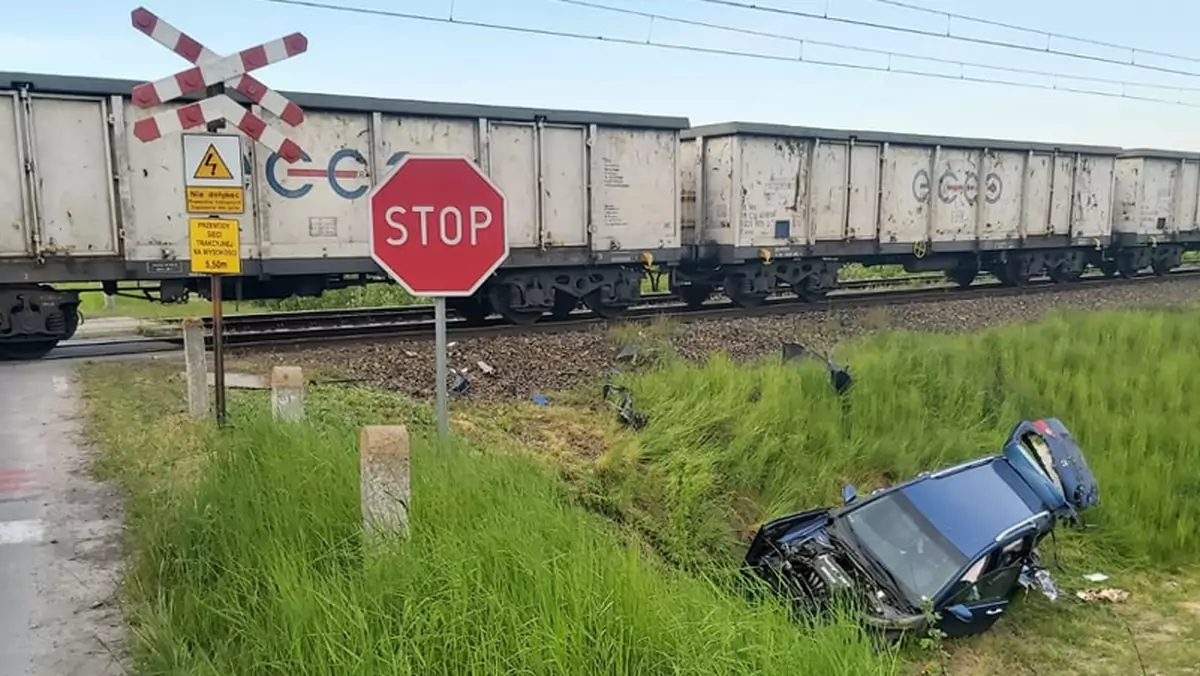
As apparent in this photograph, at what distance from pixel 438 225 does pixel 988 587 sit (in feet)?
12.5

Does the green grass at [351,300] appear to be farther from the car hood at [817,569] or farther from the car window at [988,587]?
the car window at [988,587]

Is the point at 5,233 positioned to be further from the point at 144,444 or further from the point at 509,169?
the point at 509,169

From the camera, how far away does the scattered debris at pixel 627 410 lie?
26.0 ft

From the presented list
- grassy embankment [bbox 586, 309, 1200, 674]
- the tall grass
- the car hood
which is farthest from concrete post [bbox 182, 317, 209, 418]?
the car hood

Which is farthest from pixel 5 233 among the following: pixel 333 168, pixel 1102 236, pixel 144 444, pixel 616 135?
pixel 1102 236

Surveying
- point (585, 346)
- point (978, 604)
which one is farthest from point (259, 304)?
point (978, 604)

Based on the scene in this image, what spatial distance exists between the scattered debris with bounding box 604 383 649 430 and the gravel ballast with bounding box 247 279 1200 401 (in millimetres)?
711

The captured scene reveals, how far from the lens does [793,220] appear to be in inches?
627

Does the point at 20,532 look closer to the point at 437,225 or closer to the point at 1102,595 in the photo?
the point at 437,225

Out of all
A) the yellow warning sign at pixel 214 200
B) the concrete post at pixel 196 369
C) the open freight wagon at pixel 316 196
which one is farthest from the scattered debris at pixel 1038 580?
the open freight wagon at pixel 316 196

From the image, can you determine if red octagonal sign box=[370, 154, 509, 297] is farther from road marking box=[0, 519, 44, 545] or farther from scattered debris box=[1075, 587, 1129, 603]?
scattered debris box=[1075, 587, 1129, 603]

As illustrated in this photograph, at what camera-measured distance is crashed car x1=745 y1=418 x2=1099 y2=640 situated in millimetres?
4875

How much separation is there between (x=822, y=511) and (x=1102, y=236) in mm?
20179

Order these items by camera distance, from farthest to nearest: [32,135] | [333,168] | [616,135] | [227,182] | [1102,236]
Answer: [1102,236], [616,135], [333,168], [32,135], [227,182]
